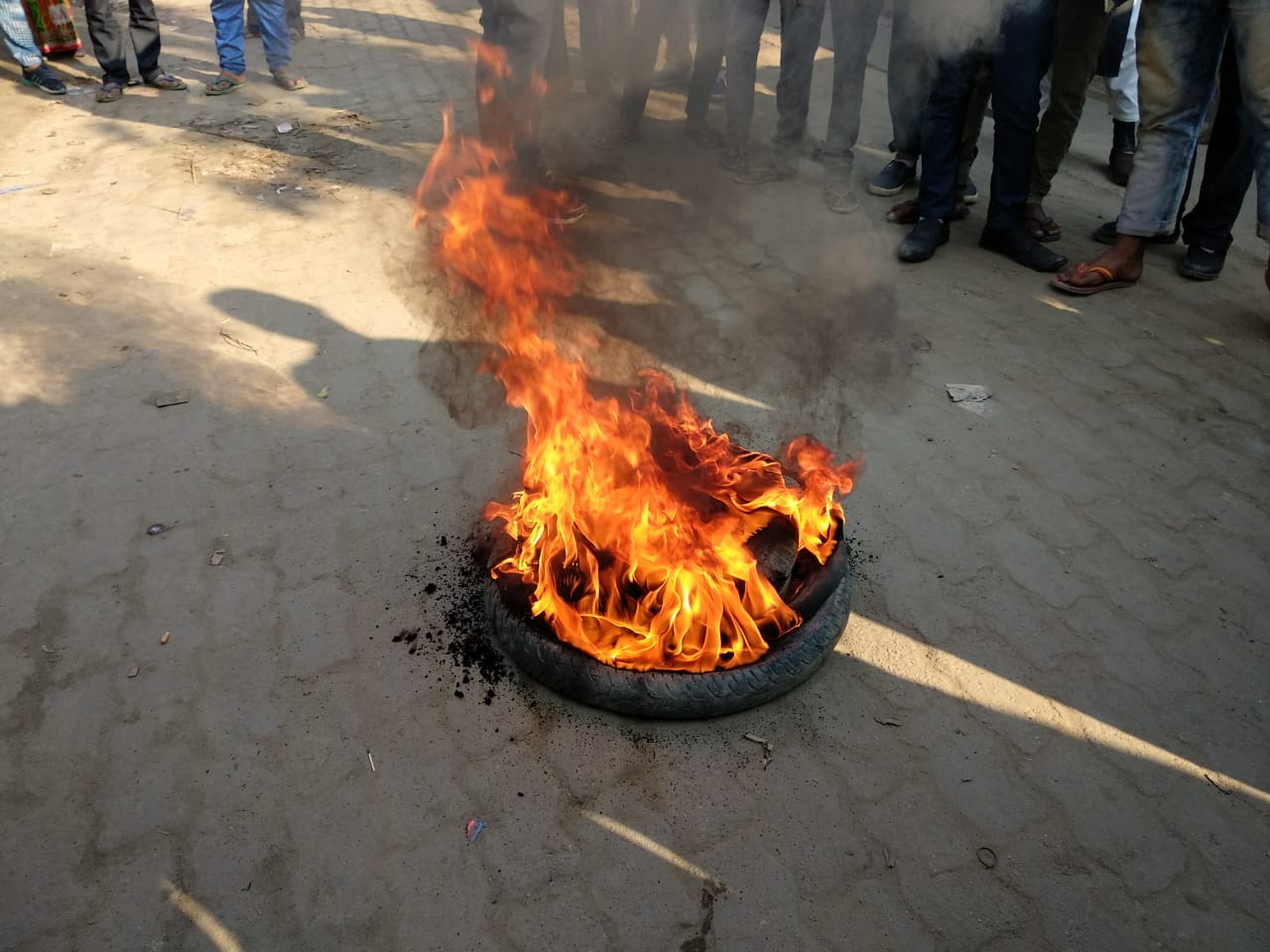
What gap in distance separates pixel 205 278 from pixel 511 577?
3281 mm

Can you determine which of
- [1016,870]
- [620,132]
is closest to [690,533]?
[1016,870]

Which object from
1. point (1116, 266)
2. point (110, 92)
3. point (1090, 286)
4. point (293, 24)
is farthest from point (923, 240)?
point (293, 24)

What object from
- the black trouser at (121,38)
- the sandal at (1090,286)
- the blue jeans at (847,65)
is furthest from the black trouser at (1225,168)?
the black trouser at (121,38)

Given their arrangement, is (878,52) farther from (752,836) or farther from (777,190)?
(752,836)

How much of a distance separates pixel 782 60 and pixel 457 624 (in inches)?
191

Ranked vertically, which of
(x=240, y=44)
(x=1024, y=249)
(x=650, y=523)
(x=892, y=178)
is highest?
(x=240, y=44)

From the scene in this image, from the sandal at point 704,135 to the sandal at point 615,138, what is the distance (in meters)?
0.48

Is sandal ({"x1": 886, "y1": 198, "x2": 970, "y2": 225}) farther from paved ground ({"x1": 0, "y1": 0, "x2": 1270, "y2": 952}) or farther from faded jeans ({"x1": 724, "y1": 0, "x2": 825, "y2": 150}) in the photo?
faded jeans ({"x1": 724, "y1": 0, "x2": 825, "y2": 150})

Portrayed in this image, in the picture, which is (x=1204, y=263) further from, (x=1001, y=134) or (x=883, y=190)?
(x=883, y=190)

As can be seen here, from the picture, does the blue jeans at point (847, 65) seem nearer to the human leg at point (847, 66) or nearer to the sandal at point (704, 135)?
the human leg at point (847, 66)

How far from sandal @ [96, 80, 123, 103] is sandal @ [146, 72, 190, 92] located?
29 centimetres

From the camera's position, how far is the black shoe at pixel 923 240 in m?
5.18

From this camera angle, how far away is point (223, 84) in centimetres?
Result: 722

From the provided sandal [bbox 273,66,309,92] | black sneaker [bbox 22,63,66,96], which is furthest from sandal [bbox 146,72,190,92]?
sandal [bbox 273,66,309,92]
